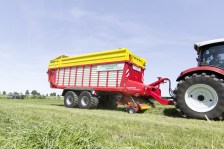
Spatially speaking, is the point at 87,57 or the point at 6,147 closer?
the point at 6,147

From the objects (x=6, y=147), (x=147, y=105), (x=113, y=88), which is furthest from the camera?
(x=113, y=88)

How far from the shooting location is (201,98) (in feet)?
27.4

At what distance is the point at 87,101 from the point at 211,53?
19.7 ft

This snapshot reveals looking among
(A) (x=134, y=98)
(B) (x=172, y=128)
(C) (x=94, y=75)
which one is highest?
(C) (x=94, y=75)

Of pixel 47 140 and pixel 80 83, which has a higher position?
pixel 80 83

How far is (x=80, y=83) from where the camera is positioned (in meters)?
13.6

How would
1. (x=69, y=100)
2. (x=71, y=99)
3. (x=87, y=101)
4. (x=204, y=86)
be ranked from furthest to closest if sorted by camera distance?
(x=69, y=100) → (x=71, y=99) → (x=87, y=101) → (x=204, y=86)

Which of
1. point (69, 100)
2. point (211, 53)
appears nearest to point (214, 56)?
point (211, 53)

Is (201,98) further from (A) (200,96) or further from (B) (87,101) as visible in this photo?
(B) (87,101)

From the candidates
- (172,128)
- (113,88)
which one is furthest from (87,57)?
(172,128)

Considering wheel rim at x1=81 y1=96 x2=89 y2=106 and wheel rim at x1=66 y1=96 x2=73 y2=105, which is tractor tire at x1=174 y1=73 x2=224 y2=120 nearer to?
wheel rim at x1=81 y1=96 x2=89 y2=106

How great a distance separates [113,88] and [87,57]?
2.34 meters

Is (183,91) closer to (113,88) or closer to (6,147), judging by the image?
(113,88)

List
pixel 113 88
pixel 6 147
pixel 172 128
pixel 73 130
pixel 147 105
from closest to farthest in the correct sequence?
pixel 6 147 < pixel 73 130 < pixel 172 128 < pixel 147 105 < pixel 113 88
